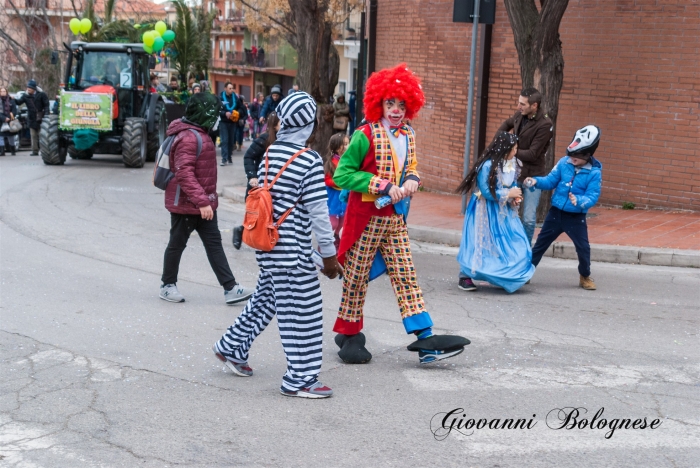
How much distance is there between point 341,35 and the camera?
44188 mm

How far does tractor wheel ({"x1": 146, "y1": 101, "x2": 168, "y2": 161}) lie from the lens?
69.3ft

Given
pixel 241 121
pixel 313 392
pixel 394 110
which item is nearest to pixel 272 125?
pixel 394 110

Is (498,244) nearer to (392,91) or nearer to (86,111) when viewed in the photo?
(392,91)

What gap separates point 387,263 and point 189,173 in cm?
211

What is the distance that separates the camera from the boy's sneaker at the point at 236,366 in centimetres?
574

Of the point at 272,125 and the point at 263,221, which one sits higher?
the point at 272,125

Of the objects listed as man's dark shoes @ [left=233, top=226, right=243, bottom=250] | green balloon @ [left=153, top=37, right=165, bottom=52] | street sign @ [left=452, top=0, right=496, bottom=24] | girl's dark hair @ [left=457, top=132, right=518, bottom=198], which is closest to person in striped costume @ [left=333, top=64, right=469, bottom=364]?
girl's dark hair @ [left=457, top=132, right=518, bottom=198]

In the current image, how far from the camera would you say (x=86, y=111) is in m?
19.3

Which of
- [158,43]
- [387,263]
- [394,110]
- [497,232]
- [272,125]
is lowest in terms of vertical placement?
[497,232]

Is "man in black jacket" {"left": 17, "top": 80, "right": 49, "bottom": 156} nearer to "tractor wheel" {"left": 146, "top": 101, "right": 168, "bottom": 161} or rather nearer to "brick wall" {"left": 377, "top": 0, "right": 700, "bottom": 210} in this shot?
"tractor wheel" {"left": 146, "top": 101, "right": 168, "bottom": 161}

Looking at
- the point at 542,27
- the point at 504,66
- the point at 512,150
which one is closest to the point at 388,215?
the point at 512,150

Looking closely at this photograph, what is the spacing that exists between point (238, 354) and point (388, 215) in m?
1.34

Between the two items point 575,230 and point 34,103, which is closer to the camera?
point 575,230

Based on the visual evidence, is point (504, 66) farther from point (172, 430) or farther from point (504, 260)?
point (172, 430)
